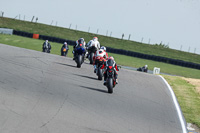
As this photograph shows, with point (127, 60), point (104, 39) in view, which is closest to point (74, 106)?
point (127, 60)

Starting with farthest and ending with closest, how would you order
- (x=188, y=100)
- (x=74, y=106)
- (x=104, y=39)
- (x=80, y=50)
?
(x=104, y=39), (x=80, y=50), (x=188, y=100), (x=74, y=106)

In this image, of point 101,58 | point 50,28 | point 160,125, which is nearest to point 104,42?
point 50,28

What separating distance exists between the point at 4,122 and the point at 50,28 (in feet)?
166

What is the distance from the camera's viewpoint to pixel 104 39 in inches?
2207

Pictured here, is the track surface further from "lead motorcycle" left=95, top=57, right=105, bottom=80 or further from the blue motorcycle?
the blue motorcycle

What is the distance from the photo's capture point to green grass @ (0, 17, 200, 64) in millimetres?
51469

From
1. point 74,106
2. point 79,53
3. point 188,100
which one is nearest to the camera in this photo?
point 74,106

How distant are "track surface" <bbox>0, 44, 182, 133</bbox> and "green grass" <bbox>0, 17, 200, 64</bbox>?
35.2 m

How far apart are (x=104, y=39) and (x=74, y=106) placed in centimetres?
4591

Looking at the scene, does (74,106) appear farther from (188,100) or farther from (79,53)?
(79,53)

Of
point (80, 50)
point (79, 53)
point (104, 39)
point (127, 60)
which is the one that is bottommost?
point (127, 60)

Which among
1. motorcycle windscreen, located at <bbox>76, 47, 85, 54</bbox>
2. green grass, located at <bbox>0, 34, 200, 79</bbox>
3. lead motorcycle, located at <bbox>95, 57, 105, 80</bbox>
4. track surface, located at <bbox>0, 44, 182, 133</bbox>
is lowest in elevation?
green grass, located at <bbox>0, 34, 200, 79</bbox>

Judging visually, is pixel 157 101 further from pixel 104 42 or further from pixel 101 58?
pixel 104 42

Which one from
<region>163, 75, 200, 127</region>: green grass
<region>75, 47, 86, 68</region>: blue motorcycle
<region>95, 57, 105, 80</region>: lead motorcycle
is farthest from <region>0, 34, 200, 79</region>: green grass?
<region>95, 57, 105, 80</region>: lead motorcycle
